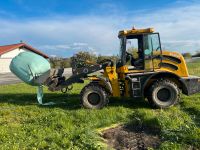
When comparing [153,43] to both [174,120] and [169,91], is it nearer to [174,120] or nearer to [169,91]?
[169,91]

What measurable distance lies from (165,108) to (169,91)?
58cm

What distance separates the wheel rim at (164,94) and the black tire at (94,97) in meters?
1.77

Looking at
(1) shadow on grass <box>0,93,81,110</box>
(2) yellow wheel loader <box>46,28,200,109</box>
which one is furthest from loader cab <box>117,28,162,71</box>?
(1) shadow on grass <box>0,93,81,110</box>

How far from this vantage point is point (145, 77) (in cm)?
1150

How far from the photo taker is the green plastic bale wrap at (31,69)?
12594 mm

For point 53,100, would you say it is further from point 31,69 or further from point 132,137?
point 132,137

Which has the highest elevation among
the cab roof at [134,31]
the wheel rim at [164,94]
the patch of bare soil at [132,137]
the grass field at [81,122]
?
the cab roof at [134,31]

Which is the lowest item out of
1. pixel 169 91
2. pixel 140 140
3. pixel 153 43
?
pixel 140 140

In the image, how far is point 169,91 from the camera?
1141 centimetres

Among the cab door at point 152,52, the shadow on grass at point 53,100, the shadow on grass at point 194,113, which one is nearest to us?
the shadow on grass at point 194,113

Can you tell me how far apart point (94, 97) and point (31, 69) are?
2.63m

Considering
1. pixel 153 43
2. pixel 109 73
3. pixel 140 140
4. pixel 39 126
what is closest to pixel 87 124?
pixel 39 126

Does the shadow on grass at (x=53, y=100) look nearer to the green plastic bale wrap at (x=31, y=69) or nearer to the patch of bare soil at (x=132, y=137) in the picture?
the green plastic bale wrap at (x=31, y=69)

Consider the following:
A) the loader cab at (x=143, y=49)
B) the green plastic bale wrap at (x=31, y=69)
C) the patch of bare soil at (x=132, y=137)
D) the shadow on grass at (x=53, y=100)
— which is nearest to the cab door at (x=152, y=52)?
the loader cab at (x=143, y=49)
